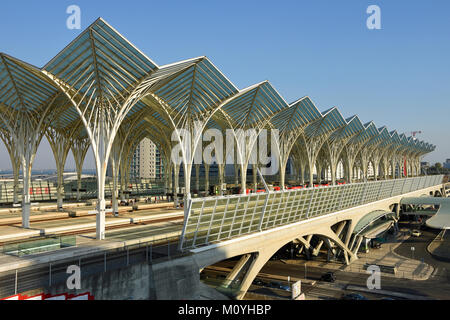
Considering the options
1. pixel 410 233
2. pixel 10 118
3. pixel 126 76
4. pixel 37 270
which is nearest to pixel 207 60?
pixel 126 76

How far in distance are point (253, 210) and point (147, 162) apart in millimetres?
160703

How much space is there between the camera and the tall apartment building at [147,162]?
187m

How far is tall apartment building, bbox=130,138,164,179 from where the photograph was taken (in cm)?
18675

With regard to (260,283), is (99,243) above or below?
above

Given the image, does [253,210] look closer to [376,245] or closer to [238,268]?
[238,268]

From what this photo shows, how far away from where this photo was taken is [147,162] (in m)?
188

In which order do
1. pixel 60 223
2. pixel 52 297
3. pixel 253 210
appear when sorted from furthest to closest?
1. pixel 60 223
2. pixel 253 210
3. pixel 52 297

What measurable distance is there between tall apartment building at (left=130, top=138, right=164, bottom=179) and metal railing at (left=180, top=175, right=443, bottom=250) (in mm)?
141851

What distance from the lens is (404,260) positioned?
2194 inches

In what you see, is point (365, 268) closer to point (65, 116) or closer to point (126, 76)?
point (126, 76)

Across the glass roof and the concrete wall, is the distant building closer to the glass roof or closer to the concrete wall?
the glass roof

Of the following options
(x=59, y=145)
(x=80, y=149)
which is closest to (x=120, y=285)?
(x=59, y=145)
